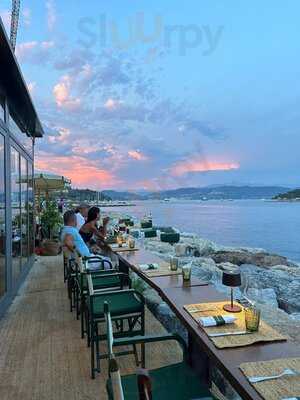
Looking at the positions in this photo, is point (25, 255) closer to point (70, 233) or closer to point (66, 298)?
point (66, 298)

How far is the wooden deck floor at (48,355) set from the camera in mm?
2846

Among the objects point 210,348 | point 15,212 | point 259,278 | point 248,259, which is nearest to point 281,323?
point 210,348

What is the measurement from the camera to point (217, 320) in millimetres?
2100

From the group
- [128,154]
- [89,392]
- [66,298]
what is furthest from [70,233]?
[128,154]

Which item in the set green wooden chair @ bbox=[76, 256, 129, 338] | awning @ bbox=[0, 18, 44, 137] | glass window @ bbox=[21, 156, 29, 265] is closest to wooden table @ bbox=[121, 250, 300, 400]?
green wooden chair @ bbox=[76, 256, 129, 338]

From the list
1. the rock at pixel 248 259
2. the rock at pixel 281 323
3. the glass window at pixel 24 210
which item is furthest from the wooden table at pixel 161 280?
the rock at pixel 248 259

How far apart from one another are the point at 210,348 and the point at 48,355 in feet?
7.08

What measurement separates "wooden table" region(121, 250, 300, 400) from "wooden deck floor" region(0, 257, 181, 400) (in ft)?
2.35

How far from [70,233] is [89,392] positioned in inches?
95.0

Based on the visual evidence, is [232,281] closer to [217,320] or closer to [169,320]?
[217,320]

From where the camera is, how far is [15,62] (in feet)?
13.3

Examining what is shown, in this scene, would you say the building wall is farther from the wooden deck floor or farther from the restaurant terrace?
the wooden deck floor

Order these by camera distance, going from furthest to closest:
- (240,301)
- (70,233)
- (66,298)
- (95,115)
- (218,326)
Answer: (95,115), (66,298), (70,233), (240,301), (218,326)

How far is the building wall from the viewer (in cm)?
487
